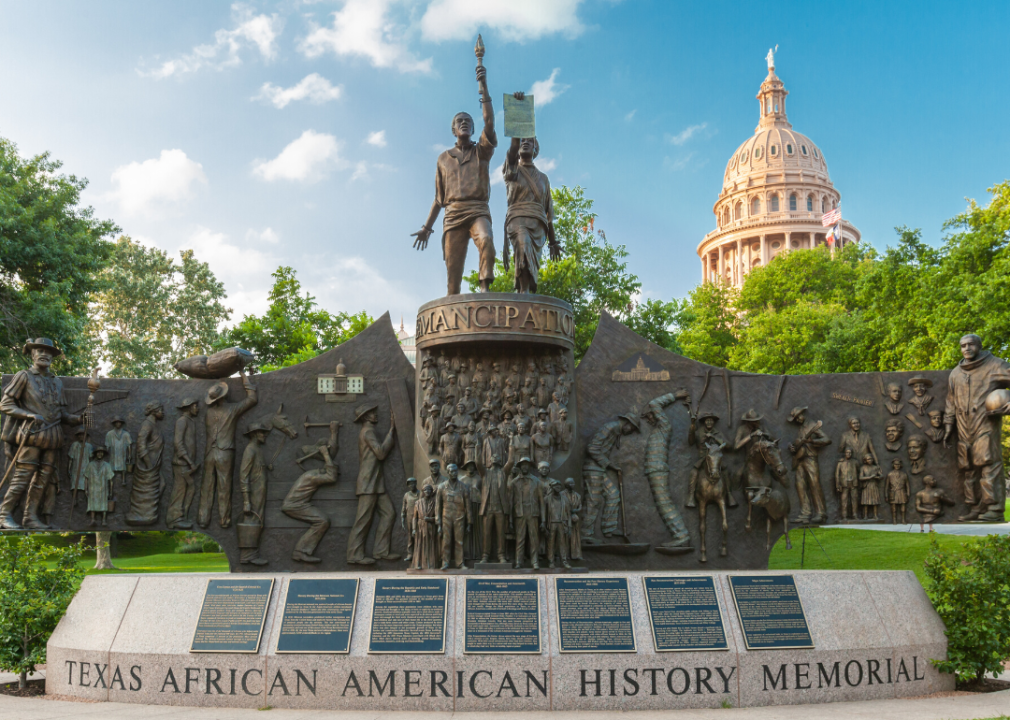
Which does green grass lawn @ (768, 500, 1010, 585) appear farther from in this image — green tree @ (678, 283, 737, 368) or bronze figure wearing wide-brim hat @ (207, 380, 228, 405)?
green tree @ (678, 283, 737, 368)

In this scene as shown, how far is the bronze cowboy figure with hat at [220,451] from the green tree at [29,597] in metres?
2.15

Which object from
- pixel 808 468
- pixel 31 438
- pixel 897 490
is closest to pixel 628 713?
pixel 808 468

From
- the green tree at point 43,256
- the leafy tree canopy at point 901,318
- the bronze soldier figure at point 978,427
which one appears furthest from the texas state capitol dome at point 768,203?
the bronze soldier figure at point 978,427

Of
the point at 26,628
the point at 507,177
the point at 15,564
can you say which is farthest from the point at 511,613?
the point at 507,177

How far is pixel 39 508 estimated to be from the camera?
12844mm

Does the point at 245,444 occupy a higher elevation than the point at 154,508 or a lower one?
higher

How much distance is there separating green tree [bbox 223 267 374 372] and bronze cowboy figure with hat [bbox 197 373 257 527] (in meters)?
17.1

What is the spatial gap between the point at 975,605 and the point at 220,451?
1130 cm

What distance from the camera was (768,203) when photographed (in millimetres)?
87438

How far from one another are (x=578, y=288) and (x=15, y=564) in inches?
901

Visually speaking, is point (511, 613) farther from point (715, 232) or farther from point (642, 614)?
point (715, 232)

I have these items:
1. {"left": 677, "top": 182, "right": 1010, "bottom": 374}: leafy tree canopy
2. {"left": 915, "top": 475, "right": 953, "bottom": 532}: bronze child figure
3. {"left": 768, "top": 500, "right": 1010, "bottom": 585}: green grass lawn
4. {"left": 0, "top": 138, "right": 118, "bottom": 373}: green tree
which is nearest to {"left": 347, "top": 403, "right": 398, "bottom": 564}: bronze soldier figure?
{"left": 915, "top": 475, "right": 953, "bottom": 532}: bronze child figure

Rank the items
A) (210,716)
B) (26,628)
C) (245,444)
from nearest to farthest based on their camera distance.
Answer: (210,716), (26,628), (245,444)

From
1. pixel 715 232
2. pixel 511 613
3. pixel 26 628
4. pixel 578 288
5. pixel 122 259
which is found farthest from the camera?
pixel 715 232
